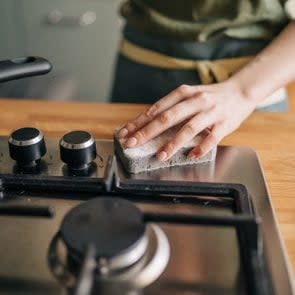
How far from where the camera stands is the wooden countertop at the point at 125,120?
59 cm

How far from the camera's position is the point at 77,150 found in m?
0.53

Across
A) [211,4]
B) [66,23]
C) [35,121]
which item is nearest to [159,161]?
[35,121]

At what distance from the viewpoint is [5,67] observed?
0.53m

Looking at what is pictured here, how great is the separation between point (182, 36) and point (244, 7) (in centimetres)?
11

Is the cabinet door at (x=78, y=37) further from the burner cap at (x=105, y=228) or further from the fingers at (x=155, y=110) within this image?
the burner cap at (x=105, y=228)

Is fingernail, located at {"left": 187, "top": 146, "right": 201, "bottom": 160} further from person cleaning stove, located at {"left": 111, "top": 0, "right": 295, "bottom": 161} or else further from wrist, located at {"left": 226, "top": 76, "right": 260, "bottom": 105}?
wrist, located at {"left": 226, "top": 76, "right": 260, "bottom": 105}

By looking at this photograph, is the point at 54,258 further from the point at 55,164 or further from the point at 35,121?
the point at 35,121

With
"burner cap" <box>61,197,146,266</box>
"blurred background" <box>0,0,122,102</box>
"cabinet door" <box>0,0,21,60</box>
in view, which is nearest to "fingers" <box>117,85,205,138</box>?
"burner cap" <box>61,197,146,266</box>

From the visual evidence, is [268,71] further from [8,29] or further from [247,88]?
[8,29]

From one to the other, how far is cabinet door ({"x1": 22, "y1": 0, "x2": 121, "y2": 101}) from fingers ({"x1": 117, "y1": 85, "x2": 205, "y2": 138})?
1.26 metres

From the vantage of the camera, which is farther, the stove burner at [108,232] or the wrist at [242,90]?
the wrist at [242,90]

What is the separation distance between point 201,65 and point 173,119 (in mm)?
234

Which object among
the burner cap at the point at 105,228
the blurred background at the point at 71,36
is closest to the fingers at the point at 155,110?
the burner cap at the point at 105,228

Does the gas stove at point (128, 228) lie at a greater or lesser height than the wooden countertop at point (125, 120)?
greater
